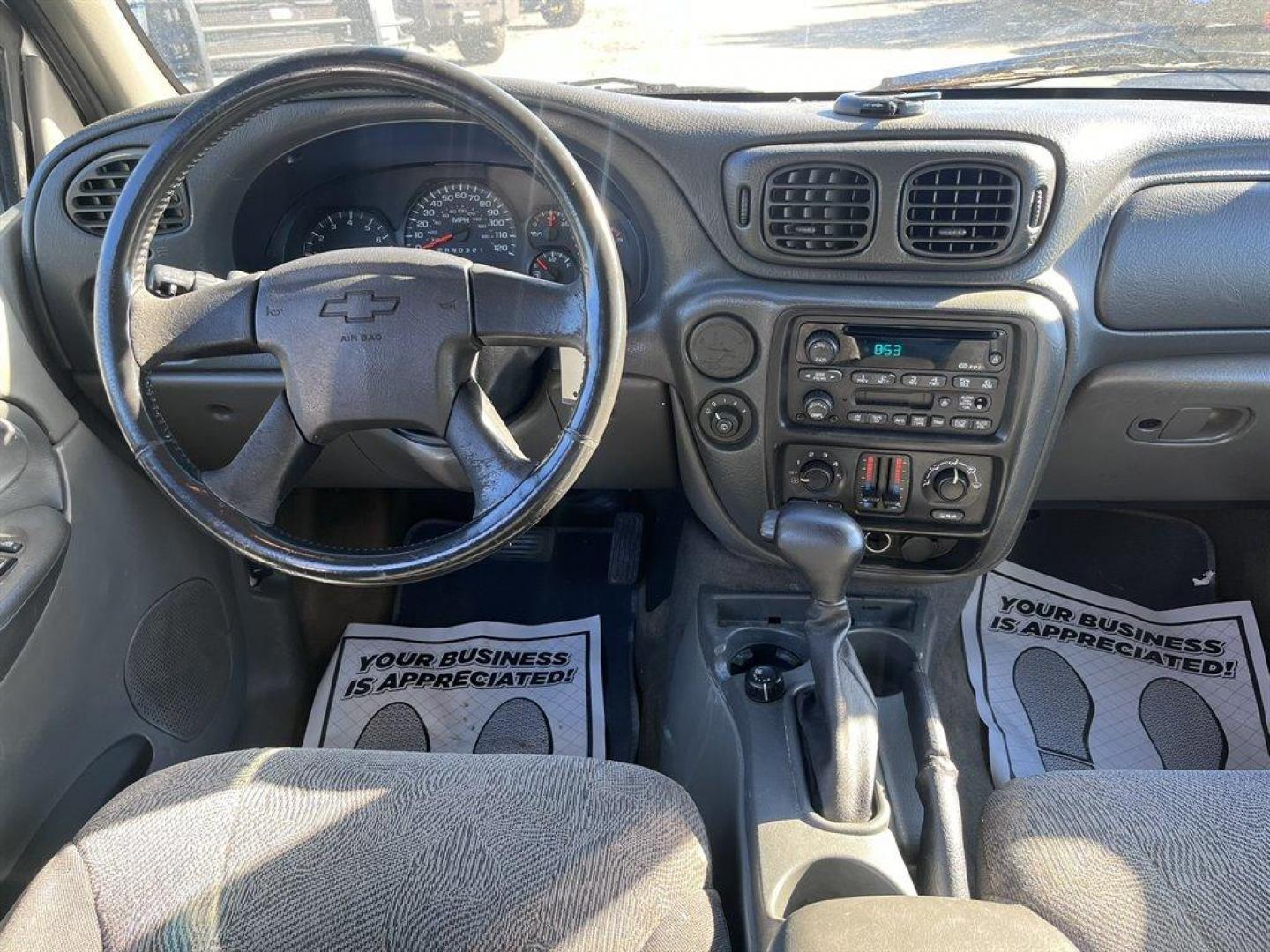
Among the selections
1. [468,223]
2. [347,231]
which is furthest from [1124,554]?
[347,231]

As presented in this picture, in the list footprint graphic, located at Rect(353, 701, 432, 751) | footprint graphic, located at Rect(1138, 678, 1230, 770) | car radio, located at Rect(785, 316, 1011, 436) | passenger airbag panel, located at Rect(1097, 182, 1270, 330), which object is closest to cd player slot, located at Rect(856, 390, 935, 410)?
car radio, located at Rect(785, 316, 1011, 436)

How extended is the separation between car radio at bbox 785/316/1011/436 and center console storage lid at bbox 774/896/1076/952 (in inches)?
27.7

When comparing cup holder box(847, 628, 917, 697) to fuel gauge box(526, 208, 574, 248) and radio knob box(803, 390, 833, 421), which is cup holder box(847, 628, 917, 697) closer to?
radio knob box(803, 390, 833, 421)

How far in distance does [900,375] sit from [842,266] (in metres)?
0.18

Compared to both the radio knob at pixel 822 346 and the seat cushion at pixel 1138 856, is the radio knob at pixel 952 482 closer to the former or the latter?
the radio knob at pixel 822 346

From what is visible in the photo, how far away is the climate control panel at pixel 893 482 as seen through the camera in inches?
58.7

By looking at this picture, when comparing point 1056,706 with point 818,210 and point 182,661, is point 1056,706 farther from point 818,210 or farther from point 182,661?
point 182,661

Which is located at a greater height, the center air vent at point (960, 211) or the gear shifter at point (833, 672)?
the center air vent at point (960, 211)

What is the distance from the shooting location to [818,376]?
1442 millimetres

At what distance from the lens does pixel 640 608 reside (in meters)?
2.21

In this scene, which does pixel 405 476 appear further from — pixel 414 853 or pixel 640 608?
pixel 414 853

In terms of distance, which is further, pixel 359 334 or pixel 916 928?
pixel 359 334

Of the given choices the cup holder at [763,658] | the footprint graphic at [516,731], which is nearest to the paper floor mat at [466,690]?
the footprint graphic at [516,731]

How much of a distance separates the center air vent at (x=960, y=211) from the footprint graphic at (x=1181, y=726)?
3.44 feet
